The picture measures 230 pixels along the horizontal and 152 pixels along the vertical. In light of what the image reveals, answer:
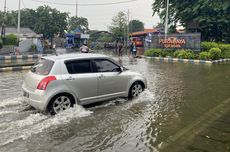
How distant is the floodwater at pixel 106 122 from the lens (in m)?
5.53

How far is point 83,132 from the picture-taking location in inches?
245

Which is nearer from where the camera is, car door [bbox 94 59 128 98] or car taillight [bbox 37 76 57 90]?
car taillight [bbox 37 76 57 90]

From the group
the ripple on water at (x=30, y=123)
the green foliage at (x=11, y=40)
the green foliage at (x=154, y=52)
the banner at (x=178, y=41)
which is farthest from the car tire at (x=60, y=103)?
the green foliage at (x=11, y=40)

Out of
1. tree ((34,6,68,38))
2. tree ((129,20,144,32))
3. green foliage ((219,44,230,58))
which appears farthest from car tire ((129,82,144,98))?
tree ((129,20,144,32))

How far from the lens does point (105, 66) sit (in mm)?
8578

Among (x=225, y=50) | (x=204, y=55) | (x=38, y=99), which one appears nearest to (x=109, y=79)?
(x=38, y=99)

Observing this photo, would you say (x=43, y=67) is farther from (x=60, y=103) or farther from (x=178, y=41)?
(x=178, y=41)

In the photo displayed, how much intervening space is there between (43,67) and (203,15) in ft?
89.3

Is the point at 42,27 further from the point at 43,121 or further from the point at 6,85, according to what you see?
the point at 43,121

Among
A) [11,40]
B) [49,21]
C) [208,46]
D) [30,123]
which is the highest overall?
[49,21]

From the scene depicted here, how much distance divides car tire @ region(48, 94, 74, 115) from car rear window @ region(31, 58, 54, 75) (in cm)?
72

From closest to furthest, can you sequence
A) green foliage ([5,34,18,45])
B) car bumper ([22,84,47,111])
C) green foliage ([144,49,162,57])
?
1. car bumper ([22,84,47,111])
2. green foliage ([144,49,162,57])
3. green foliage ([5,34,18,45])

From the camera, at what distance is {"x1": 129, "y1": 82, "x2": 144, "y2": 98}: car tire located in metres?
9.23

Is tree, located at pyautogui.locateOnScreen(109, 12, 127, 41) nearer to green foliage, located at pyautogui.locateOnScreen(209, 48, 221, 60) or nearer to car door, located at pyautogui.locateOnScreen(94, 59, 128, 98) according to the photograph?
green foliage, located at pyautogui.locateOnScreen(209, 48, 221, 60)
